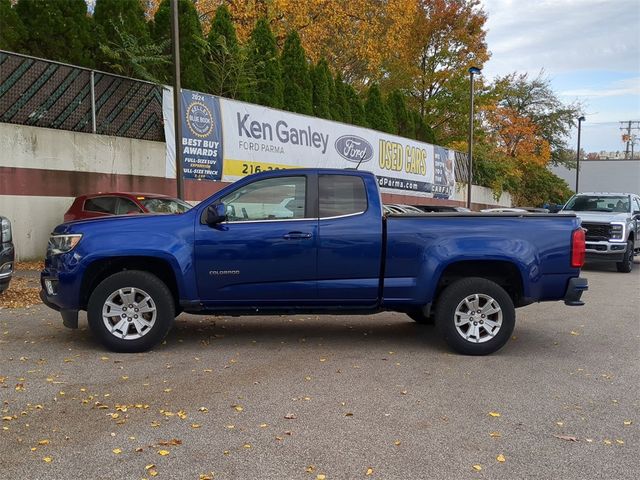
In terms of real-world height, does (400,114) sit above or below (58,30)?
above

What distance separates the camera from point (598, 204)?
16.2 metres

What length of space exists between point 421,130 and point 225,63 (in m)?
15.7

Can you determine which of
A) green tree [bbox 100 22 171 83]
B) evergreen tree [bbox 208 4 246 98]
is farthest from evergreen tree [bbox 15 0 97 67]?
evergreen tree [bbox 208 4 246 98]

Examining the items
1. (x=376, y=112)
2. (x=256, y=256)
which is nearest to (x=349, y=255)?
(x=256, y=256)

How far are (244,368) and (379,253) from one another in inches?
70.2

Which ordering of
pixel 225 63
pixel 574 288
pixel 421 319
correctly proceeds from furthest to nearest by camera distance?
pixel 225 63 < pixel 421 319 < pixel 574 288

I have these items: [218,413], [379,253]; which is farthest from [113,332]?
[379,253]

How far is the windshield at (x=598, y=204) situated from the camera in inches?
625

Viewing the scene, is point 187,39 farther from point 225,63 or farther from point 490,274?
point 490,274

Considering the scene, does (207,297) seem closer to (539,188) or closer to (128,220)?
(128,220)

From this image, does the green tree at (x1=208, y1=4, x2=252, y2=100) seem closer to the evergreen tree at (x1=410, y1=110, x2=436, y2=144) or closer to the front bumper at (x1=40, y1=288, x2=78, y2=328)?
the front bumper at (x1=40, y1=288, x2=78, y2=328)

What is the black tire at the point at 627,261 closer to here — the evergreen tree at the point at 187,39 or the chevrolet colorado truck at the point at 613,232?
the chevrolet colorado truck at the point at 613,232

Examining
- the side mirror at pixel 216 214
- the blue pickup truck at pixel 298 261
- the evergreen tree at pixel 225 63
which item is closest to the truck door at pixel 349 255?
the blue pickup truck at pixel 298 261

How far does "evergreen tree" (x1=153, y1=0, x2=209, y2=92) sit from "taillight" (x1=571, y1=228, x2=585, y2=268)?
13895mm
